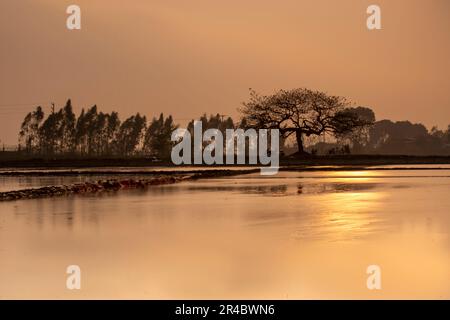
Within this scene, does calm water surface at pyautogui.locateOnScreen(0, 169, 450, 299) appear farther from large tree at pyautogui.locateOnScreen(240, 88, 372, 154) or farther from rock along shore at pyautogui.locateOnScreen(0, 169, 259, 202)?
large tree at pyautogui.locateOnScreen(240, 88, 372, 154)

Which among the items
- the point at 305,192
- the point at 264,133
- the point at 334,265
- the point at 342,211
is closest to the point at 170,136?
the point at 264,133

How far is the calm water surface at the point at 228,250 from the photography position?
12.3 metres

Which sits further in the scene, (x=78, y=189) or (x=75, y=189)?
(x=78, y=189)

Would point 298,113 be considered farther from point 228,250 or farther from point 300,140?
point 228,250

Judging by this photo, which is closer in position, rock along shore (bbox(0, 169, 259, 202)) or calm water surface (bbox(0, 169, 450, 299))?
calm water surface (bbox(0, 169, 450, 299))

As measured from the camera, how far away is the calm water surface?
12.3 metres

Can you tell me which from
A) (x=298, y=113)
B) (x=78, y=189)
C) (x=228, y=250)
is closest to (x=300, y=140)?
(x=298, y=113)

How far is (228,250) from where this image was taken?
16234 mm

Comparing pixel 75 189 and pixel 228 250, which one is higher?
pixel 228 250

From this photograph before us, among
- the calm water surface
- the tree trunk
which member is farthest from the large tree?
the calm water surface

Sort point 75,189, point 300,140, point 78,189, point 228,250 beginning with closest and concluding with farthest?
1. point 228,250
2. point 75,189
3. point 78,189
4. point 300,140

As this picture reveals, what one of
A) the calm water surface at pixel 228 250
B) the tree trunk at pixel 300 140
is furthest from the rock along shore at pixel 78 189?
the tree trunk at pixel 300 140

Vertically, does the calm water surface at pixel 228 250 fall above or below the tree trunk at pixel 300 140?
below

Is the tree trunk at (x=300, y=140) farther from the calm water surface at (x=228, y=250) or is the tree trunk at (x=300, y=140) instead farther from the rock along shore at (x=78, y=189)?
the calm water surface at (x=228, y=250)
